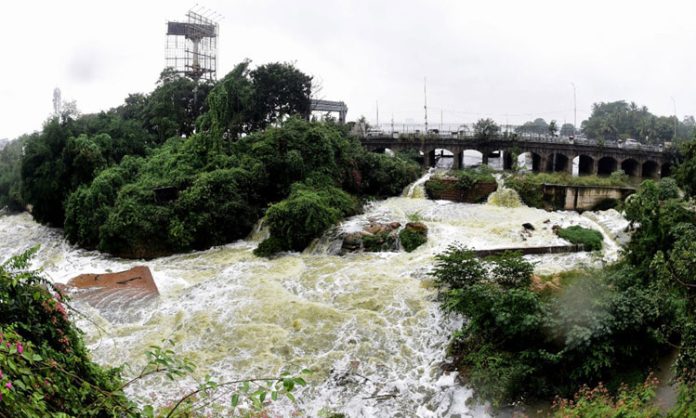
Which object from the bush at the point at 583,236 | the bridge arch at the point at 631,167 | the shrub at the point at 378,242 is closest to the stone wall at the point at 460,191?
the bush at the point at 583,236

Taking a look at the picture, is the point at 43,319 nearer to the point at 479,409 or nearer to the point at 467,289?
the point at 479,409

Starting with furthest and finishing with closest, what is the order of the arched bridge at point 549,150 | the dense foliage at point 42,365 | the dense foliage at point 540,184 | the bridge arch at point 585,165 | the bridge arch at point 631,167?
the bridge arch at point 585,165 < the bridge arch at point 631,167 < the arched bridge at point 549,150 < the dense foliage at point 540,184 < the dense foliage at point 42,365

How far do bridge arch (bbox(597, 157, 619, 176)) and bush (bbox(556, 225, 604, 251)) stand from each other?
749 inches

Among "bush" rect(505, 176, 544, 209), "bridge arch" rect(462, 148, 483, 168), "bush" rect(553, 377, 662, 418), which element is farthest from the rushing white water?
"bridge arch" rect(462, 148, 483, 168)

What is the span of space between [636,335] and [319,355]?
19.3 ft

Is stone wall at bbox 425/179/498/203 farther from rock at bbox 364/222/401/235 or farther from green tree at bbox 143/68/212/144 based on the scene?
green tree at bbox 143/68/212/144

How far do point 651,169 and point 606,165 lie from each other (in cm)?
280

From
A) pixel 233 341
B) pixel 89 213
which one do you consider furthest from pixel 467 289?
pixel 89 213

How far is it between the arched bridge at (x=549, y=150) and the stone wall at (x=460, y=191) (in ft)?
29.7

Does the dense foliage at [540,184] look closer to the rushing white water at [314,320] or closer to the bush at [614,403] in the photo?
the rushing white water at [314,320]

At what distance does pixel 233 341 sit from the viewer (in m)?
11.1

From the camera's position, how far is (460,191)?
2481cm

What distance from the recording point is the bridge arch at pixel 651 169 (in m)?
33.2

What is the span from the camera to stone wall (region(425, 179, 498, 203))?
80.7 ft
